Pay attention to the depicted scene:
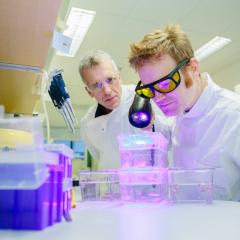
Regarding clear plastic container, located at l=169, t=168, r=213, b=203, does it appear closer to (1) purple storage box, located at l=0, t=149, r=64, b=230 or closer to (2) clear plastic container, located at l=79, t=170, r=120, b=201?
(2) clear plastic container, located at l=79, t=170, r=120, b=201

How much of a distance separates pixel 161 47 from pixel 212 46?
136 inches

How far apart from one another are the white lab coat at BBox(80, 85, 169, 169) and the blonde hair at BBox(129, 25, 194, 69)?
1.70 feet

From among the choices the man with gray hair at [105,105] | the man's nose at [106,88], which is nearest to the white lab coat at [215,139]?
the man with gray hair at [105,105]

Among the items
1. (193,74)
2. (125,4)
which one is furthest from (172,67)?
(125,4)

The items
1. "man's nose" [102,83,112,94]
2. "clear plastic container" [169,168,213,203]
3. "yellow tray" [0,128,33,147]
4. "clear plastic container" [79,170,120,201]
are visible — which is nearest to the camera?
"yellow tray" [0,128,33,147]

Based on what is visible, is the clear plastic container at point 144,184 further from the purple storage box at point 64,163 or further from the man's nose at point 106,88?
the man's nose at point 106,88

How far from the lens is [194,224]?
566 millimetres

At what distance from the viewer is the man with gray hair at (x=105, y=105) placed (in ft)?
5.67

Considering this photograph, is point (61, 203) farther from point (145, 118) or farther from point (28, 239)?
point (145, 118)

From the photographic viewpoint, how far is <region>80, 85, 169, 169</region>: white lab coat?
1.75m

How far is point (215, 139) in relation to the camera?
120 centimetres

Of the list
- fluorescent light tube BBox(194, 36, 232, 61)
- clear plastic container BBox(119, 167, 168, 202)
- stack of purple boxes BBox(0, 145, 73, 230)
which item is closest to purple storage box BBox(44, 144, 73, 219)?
stack of purple boxes BBox(0, 145, 73, 230)

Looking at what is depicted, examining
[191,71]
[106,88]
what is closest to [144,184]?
[191,71]

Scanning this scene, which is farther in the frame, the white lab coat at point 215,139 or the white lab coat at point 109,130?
the white lab coat at point 109,130
